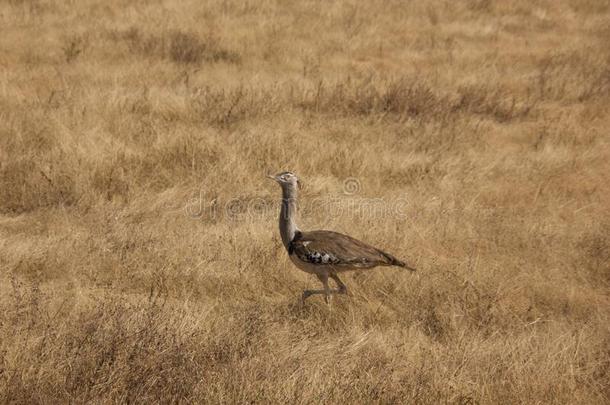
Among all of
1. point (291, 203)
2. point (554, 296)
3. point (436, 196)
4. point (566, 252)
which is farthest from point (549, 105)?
point (291, 203)

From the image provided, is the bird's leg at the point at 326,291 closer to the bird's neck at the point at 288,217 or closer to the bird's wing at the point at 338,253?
the bird's wing at the point at 338,253

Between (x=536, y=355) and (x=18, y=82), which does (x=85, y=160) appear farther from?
(x=536, y=355)

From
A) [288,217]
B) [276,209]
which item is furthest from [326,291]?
[276,209]

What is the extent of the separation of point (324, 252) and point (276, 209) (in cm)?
188

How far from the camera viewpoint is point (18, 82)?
8531mm

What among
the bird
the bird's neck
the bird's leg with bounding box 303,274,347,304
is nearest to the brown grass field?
the bird's leg with bounding box 303,274,347,304

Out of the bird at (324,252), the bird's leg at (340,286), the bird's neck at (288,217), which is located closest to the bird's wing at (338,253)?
the bird at (324,252)

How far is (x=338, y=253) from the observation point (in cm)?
439

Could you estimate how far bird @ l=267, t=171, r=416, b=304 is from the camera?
14.4ft

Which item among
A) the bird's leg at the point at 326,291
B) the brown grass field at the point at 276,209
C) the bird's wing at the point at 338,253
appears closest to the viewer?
the brown grass field at the point at 276,209

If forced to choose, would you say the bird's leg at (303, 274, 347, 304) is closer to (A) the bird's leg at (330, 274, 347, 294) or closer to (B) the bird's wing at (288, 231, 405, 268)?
(A) the bird's leg at (330, 274, 347, 294)

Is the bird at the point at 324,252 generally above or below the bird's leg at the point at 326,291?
above

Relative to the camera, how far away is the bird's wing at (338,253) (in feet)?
14.4

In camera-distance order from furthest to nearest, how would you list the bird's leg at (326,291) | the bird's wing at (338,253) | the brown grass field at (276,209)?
the bird's leg at (326,291)
the bird's wing at (338,253)
the brown grass field at (276,209)
